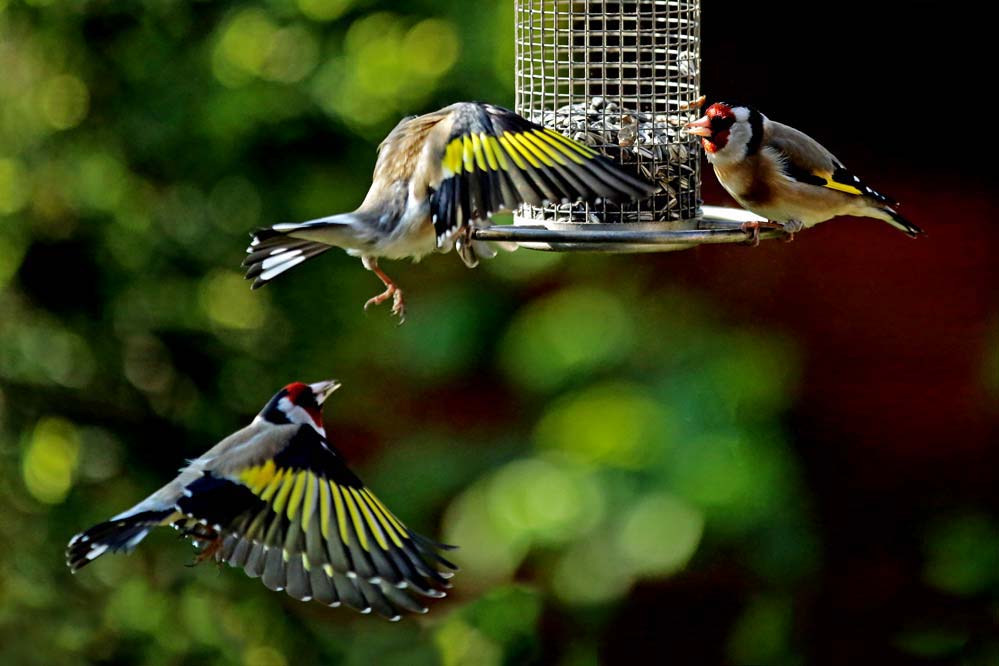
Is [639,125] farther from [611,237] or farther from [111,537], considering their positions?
[111,537]

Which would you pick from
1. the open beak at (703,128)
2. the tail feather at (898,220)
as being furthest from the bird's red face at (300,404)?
the tail feather at (898,220)

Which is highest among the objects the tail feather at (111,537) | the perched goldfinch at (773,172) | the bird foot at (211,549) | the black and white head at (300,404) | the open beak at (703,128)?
the open beak at (703,128)

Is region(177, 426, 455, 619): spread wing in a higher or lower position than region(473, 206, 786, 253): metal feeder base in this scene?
lower

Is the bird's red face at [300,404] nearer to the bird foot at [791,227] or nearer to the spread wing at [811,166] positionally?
the bird foot at [791,227]

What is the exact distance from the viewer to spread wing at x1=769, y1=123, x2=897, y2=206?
4457 mm

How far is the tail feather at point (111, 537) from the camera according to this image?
4.29 metres

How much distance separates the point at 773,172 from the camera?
445 centimetres

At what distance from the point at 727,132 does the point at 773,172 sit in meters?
0.19

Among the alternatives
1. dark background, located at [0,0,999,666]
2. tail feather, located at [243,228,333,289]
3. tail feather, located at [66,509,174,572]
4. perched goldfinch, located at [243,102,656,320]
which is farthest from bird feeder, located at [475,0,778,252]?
tail feather, located at [66,509,174,572]

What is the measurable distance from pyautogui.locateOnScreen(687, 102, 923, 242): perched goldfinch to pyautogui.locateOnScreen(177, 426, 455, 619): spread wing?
1.40m

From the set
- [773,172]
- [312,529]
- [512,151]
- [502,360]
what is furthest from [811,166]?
[502,360]

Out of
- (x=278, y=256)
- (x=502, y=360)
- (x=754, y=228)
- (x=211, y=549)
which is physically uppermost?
(x=754, y=228)

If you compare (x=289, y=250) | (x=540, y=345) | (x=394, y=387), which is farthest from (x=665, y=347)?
(x=289, y=250)

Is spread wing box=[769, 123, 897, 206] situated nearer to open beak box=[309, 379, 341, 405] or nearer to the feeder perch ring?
the feeder perch ring
